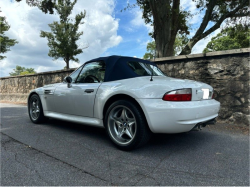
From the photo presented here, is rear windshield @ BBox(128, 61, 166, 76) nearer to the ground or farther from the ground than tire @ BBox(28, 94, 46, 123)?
farther from the ground

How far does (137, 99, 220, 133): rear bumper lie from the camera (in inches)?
86.4

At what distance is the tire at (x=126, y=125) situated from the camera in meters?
2.35

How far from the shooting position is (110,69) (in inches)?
117

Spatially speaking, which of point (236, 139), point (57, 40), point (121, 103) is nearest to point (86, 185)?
point (121, 103)

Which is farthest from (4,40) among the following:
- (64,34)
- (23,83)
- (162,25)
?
(162,25)

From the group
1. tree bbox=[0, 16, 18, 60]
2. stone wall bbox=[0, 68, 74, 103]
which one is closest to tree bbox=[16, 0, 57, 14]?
stone wall bbox=[0, 68, 74, 103]

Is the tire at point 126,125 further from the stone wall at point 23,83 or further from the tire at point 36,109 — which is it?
the stone wall at point 23,83

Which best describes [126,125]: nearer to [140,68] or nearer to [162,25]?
[140,68]

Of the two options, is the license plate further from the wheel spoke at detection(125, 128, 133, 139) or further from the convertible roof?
the wheel spoke at detection(125, 128, 133, 139)

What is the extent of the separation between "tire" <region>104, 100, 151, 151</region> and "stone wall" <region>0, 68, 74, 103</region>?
6276 millimetres

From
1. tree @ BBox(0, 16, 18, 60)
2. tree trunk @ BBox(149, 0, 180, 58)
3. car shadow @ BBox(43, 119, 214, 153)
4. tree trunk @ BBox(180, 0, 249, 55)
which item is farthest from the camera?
tree @ BBox(0, 16, 18, 60)

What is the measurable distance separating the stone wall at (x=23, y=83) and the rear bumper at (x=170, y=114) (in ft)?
22.3

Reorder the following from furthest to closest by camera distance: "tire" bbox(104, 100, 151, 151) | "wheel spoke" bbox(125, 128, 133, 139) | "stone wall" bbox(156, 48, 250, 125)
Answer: "stone wall" bbox(156, 48, 250, 125) → "wheel spoke" bbox(125, 128, 133, 139) → "tire" bbox(104, 100, 151, 151)

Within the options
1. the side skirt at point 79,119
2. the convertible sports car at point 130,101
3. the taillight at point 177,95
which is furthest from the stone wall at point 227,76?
the side skirt at point 79,119
